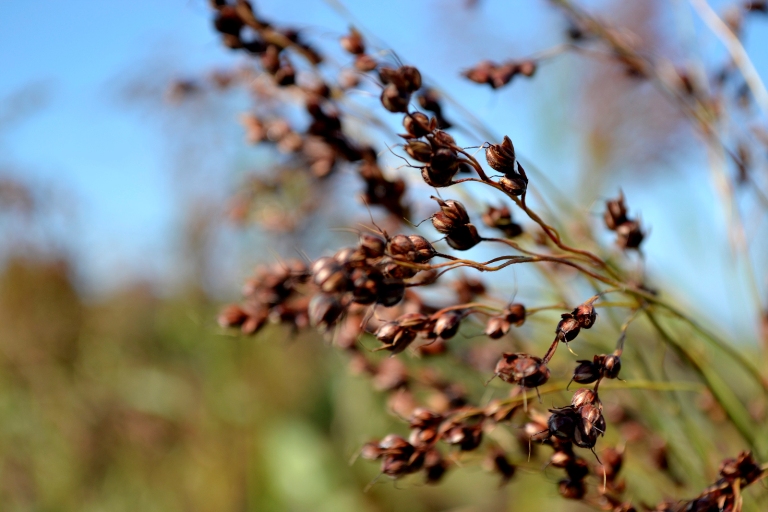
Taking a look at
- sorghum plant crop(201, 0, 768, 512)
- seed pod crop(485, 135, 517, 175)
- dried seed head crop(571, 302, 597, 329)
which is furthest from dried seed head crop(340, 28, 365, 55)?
dried seed head crop(571, 302, 597, 329)

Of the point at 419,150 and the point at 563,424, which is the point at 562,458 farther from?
the point at 419,150

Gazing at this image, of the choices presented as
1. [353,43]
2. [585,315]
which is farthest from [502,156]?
[353,43]

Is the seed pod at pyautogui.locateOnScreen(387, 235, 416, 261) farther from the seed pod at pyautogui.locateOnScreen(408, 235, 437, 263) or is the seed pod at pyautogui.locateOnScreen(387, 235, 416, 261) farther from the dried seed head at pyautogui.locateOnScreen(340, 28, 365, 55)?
the dried seed head at pyautogui.locateOnScreen(340, 28, 365, 55)

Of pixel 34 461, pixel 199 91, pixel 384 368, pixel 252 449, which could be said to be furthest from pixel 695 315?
pixel 34 461

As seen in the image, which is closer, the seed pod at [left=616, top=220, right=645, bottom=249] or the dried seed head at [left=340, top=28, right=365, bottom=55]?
the seed pod at [left=616, top=220, right=645, bottom=249]

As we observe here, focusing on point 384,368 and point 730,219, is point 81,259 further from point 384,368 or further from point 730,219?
point 730,219

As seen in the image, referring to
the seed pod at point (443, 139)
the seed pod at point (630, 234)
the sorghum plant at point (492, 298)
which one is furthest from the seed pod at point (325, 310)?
the seed pod at point (630, 234)

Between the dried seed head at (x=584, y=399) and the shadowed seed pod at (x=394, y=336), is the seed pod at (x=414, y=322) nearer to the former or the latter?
the shadowed seed pod at (x=394, y=336)
